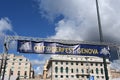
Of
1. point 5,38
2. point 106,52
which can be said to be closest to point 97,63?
point 106,52

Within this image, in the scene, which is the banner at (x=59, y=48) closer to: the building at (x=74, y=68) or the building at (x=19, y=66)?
the building at (x=74, y=68)

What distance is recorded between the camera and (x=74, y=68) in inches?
3152

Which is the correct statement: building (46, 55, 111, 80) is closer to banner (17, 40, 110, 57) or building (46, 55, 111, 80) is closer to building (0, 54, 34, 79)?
building (0, 54, 34, 79)

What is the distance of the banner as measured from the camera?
25.5 meters

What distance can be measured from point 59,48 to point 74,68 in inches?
2154

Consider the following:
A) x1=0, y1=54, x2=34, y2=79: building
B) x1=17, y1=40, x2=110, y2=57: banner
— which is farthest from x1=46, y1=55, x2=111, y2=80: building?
x1=17, y1=40, x2=110, y2=57: banner

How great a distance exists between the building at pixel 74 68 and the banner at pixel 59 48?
4876cm

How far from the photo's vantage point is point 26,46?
2548 cm

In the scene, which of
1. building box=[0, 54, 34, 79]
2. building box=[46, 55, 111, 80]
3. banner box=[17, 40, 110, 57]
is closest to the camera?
banner box=[17, 40, 110, 57]

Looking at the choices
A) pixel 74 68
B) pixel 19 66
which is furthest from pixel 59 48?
pixel 19 66

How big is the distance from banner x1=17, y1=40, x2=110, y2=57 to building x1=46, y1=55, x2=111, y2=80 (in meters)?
48.8

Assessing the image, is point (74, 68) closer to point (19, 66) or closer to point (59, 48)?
point (19, 66)

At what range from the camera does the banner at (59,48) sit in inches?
1006

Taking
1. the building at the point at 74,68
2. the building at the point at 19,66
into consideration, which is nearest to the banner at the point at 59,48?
the building at the point at 74,68
